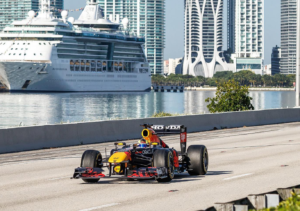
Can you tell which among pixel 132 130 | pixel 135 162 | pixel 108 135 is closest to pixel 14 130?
pixel 108 135

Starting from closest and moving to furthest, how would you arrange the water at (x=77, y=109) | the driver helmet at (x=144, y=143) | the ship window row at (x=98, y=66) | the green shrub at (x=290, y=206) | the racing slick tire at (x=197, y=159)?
1. the green shrub at (x=290, y=206)
2. the driver helmet at (x=144, y=143)
3. the racing slick tire at (x=197, y=159)
4. the water at (x=77, y=109)
5. the ship window row at (x=98, y=66)

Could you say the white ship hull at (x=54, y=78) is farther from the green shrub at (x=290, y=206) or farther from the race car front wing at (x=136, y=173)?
the green shrub at (x=290, y=206)

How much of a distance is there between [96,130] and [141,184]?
11780mm

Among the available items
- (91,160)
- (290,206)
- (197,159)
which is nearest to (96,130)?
(197,159)

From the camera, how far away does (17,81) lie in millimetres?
127125

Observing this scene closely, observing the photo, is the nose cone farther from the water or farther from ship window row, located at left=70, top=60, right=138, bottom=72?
ship window row, located at left=70, top=60, right=138, bottom=72

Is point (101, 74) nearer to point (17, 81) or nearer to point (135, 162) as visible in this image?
point (17, 81)

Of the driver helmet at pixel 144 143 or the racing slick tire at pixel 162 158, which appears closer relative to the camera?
the racing slick tire at pixel 162 158

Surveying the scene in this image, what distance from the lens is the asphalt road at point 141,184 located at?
31.4 ft

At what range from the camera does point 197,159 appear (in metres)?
12.3

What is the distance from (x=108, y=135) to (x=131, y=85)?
123606mm

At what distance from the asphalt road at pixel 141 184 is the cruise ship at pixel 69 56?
109 metres

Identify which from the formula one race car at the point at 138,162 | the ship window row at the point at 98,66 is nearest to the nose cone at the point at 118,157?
the formula one race car at the point at 138,162

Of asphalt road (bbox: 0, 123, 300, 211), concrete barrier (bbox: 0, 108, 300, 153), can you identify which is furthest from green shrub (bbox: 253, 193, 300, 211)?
concrete barrier (bbox: 0, 108, 300, 153)
